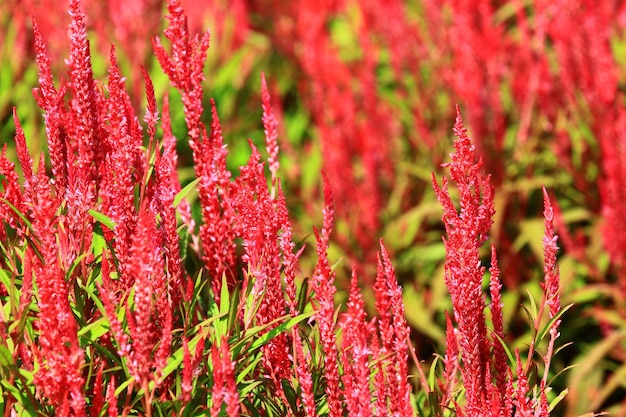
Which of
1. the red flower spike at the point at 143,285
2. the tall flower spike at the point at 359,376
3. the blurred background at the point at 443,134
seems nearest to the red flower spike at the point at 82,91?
the red flower spike at the point at 143,285

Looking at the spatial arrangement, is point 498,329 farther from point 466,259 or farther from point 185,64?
point 185,64

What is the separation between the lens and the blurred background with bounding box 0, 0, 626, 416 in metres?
4.00

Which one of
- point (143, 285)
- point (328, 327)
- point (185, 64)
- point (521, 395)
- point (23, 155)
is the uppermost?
point (185, 64)

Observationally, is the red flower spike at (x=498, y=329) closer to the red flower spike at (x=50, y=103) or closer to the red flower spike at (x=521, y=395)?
the red flower spike at (x=521, y=395)

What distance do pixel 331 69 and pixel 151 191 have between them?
3194 millimetres

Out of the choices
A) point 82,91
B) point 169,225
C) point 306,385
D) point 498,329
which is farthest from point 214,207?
point 498,329

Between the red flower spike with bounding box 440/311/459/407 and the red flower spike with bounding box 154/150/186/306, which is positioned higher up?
the red flower spike with bounding box 154/150/186/306

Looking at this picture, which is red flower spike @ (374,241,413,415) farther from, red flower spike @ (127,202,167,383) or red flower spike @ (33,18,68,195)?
red flower spike @ (33,18,68,195)

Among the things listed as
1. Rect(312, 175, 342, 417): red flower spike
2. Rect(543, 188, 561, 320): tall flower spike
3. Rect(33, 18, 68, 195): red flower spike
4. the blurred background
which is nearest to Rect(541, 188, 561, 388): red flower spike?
Rect(543, 188, 561, 320): tall flower spike

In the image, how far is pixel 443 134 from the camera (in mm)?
4645

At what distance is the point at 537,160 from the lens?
4.42 m

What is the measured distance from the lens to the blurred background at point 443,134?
400cm

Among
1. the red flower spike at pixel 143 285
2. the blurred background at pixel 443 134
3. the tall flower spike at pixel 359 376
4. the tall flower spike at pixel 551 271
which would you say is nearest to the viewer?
the red flower spike at pixel 143 285

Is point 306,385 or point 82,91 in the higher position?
point 82,91
